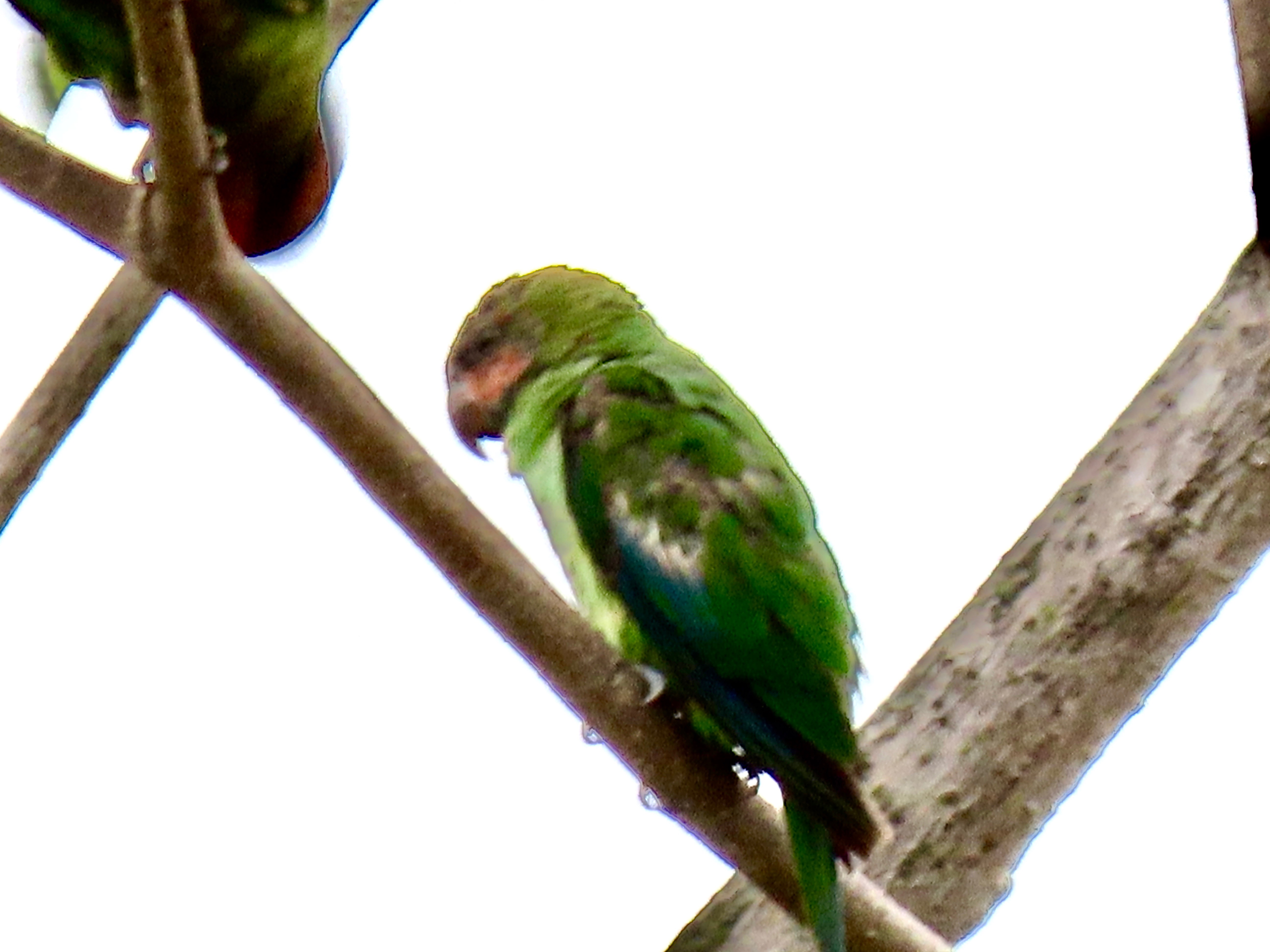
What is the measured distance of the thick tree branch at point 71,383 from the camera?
1918 millimetres

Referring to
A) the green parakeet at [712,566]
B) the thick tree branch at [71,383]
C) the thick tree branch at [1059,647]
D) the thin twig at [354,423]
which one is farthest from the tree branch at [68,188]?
the thick tree branch at [1059,647]

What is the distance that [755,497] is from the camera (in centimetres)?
195

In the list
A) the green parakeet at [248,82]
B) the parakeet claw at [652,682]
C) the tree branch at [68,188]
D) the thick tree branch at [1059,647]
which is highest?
the green parakeet at [248,82]

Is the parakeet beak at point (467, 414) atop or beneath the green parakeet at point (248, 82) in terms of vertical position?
beneath

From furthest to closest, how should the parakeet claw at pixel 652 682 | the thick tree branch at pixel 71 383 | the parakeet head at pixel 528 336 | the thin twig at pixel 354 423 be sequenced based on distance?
1. the parakeet head at pixel 528 336
2. the thick tree branch at pixel 71 383
3. the parakeet claw at pixel 652 682
4. the thin twig at pixel 354 423

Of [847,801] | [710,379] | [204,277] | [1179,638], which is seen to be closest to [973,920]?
[1179,638]

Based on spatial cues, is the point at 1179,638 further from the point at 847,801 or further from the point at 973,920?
the point at 847,801

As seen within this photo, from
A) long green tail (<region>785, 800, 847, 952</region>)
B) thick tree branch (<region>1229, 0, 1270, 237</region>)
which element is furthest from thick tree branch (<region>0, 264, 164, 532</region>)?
thick tree branch (<region>1229, 0, 1270, 237</region>)

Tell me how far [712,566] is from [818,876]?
41 centimetres

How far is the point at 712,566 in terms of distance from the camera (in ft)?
6.12

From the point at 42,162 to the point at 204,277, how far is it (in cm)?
25

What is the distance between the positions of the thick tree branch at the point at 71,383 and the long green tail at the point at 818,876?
41.2 inches

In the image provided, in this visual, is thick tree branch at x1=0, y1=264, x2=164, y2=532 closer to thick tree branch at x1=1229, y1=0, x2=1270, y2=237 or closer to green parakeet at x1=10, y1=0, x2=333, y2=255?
green parakeet at x1=10, y1=0, x2=333, y2=255

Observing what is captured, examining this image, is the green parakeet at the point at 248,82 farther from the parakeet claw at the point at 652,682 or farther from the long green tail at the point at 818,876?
the long green tail at the point at 818,876
